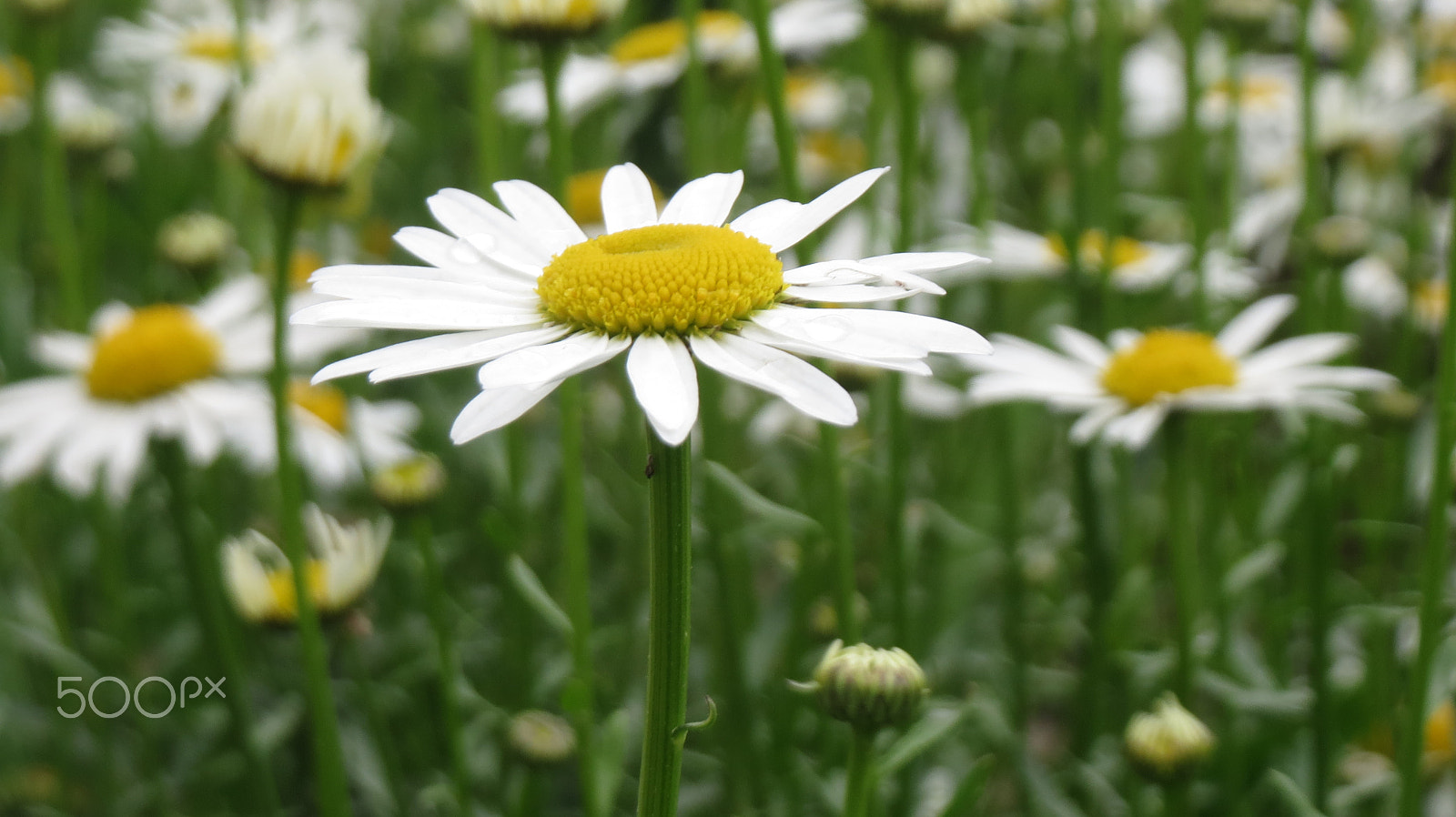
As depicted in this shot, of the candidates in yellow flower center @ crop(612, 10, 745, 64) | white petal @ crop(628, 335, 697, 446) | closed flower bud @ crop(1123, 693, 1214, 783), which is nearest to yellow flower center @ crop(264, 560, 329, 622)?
white petal @ crop(628, 335, 697, 446)

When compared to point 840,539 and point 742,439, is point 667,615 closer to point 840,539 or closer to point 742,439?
point 840,539

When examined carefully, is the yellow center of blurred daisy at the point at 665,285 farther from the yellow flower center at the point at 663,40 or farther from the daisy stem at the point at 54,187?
the yellow flower center at the point at 663,40

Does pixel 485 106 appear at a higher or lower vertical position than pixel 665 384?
higher

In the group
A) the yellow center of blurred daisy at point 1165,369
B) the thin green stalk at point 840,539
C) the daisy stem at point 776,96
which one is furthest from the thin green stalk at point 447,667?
the yellow center of blurred daisy at point 1165,369

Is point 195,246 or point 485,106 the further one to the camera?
point 195,246

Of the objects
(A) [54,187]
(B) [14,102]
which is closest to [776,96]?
(A) [54,187]

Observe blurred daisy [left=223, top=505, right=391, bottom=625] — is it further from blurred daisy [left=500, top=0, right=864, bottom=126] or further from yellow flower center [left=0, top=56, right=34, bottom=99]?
yellow flower center [left=0, top=56, right=34, bottom=99]
